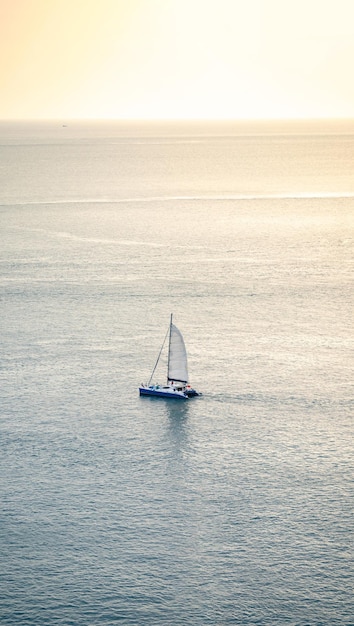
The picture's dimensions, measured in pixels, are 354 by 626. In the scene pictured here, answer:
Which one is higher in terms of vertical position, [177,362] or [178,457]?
[177,362]

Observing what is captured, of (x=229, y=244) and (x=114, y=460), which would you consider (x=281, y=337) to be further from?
(x=229, y=244)

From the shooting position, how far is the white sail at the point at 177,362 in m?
115

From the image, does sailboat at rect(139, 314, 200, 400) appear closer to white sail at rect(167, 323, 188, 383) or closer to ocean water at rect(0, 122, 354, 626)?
white sail at rect(167, 323, 188, 383)

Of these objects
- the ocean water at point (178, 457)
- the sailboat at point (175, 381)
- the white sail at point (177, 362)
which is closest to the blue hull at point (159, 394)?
the sailboat at point (175, 381)

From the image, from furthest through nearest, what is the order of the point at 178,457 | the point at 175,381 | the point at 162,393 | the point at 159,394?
1. the point at 175,381
2. the point at 159,394
3. the point at 162,393
4. the point at 178,457

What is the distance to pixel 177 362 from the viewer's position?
378ft

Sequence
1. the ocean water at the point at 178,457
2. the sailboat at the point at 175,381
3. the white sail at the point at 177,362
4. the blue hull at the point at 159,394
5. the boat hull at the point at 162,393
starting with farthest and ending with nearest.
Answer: the white sail at the point at 177,362
the sailboat at the point at 175,381
the blue hull at the point at 159,394
the boat hull at the point at 162,393
the ocean water at the point at 178,457

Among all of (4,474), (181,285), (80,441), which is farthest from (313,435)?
(181,285)

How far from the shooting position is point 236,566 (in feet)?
268

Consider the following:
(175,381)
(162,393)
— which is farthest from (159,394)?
(175,381)

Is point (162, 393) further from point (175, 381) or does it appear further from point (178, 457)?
point (178, 457)

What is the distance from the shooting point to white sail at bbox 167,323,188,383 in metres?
115

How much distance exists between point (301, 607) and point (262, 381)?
139ft

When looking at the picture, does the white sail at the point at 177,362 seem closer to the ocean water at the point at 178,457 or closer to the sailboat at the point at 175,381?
the sailboat at the point at 175,381
